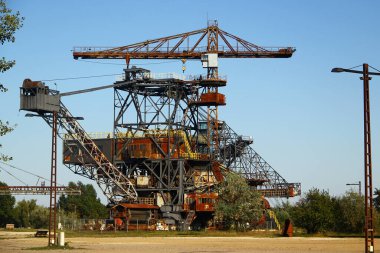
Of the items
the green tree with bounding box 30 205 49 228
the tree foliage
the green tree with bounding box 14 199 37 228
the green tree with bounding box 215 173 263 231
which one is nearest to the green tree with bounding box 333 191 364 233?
the green tree with bounding box 215 173 263 231

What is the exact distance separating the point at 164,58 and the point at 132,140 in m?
15.3

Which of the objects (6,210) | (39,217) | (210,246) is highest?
(210,246)

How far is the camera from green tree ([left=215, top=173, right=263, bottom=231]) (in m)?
105

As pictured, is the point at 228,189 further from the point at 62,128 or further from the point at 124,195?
the point at 62,128

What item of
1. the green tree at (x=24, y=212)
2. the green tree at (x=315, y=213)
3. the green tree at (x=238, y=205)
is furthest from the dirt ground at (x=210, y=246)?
the green tree at (x=24, y=212)

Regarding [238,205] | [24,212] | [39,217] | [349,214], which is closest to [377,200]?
[349,214]

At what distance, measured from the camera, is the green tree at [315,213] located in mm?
88438

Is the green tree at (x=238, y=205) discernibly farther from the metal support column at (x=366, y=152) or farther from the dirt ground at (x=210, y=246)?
the metal support column at (x=366, y=152)

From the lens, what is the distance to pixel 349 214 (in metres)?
91.2

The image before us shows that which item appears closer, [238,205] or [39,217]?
[238,205]

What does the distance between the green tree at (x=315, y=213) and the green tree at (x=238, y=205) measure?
1451 centimetres

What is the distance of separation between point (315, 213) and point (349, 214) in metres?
5.40

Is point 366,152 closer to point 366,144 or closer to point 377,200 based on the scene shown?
point 366,144

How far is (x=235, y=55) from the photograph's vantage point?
130m
